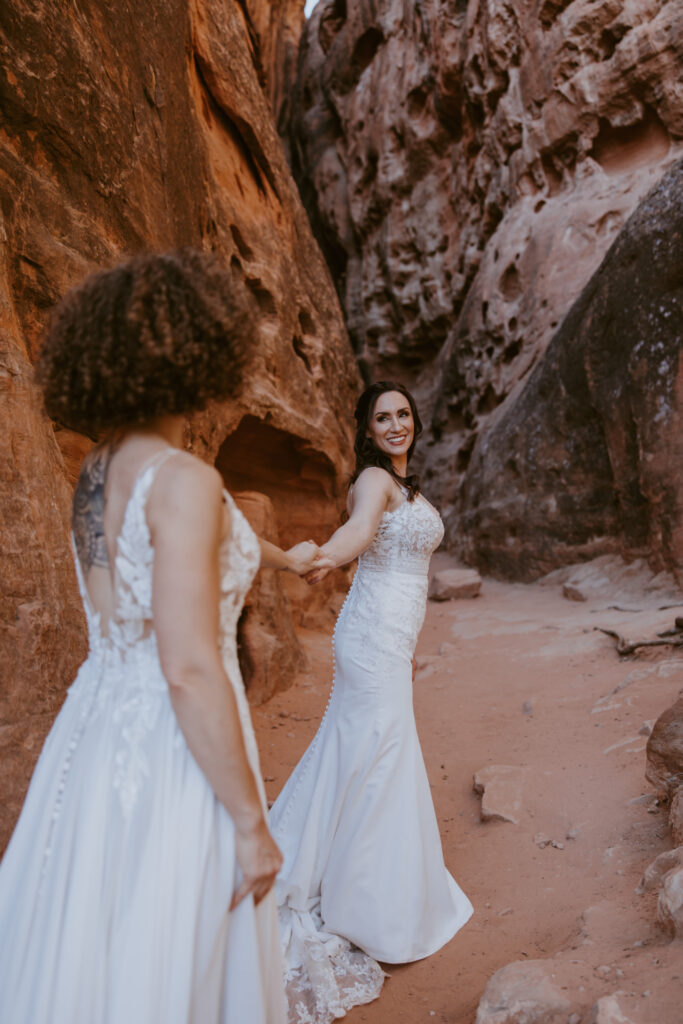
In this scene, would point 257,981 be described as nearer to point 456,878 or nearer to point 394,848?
point 394,848

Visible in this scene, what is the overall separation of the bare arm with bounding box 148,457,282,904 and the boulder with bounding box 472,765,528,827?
2.57 metres

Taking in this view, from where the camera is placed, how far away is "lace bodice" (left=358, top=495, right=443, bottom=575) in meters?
2.78

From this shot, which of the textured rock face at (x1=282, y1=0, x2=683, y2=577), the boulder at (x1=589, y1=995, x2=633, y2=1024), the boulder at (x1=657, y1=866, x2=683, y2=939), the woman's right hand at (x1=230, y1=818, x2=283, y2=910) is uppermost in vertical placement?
the textured rock face at (x1=282, y1=0, x2=683, y2=577)

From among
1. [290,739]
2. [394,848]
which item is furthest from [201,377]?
[290,739]

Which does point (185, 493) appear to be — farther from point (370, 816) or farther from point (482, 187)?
point (482, 187)

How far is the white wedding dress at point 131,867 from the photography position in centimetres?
112

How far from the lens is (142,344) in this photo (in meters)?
1.23

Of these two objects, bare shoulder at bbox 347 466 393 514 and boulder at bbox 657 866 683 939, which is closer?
boulder at bbox 657 866 683 939

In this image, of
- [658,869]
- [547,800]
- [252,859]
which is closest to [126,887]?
[252,859]

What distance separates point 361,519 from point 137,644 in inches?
58.5

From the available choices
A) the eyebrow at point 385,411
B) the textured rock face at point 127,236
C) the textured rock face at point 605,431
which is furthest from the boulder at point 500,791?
the textured rock face at point 605,431

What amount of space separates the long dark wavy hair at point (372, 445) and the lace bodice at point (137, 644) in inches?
63.9

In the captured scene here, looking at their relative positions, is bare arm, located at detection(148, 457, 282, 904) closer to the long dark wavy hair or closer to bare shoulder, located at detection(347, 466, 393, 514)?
bare shoulder, located at detection(347, 466, 393, 514)

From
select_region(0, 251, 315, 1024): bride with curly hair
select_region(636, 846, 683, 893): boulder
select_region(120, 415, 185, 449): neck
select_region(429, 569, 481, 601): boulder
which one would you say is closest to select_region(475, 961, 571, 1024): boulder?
select_region(636, 846, 683, 893): boulder
